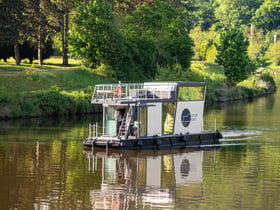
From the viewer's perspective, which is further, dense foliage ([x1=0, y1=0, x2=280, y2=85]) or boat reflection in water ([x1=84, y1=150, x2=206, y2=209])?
dense foliage ([x1=0, y1=0, x2=280, y2=85])

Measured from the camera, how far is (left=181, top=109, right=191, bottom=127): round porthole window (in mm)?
48131

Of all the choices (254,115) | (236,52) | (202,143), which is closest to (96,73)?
(254,115)

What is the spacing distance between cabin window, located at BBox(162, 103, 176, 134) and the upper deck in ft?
1.90

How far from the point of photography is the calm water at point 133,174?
100.0 feet

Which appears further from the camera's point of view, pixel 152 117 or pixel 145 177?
pixel 152 117

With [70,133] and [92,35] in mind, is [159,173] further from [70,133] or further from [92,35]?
[92,35]

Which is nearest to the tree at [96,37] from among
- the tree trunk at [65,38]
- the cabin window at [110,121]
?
the tree trunk at [65,38]

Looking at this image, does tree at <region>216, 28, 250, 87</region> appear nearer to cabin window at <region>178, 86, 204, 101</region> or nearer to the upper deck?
cabin window at <region>178, 86, 204, 101</region>

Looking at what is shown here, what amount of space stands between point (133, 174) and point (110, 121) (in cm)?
870

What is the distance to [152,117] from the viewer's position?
4600 cm

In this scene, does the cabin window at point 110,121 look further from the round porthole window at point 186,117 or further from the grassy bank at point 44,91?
the grassy bank at point 44,91

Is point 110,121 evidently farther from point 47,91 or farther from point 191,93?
point 47,91

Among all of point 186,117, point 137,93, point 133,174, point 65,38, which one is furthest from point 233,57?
point 133,174

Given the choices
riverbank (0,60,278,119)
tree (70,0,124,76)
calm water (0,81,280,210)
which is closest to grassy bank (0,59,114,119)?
riverbank (0,60,278,119)
